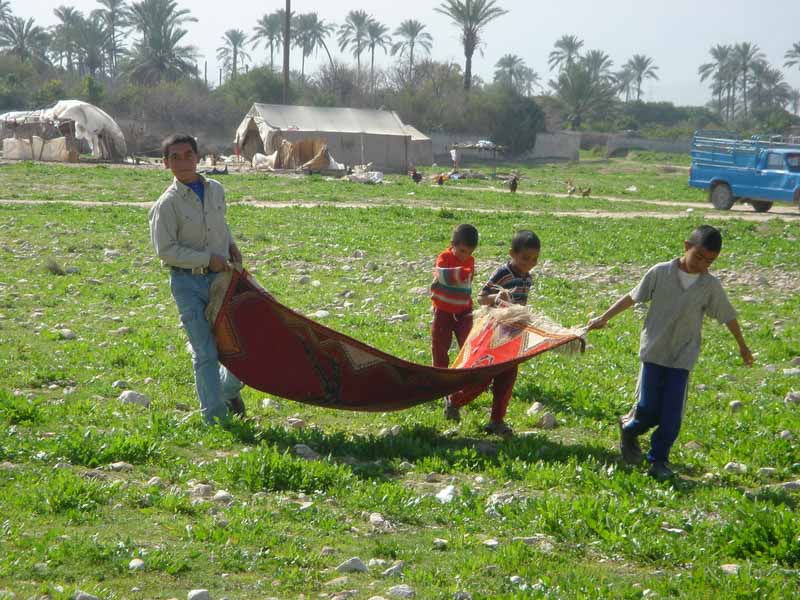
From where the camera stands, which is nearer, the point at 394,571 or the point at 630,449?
the point at 394,571

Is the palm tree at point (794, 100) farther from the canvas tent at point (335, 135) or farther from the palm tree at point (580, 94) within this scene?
the canvas tent at point (335, 135)

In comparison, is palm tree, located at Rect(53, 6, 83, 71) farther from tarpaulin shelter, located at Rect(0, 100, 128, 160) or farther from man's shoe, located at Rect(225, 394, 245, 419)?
man's shoe, located at Rect(225, 394, 245, 419)

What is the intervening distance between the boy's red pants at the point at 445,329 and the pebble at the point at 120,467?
258 centimetres

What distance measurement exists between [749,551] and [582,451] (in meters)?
1.91

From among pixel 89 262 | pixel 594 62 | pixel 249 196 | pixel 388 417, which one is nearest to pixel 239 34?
pixel 594 62

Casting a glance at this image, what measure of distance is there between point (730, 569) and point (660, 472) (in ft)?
4.95

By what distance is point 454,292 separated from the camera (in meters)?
7.54

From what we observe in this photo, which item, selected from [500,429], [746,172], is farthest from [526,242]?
[746,172]

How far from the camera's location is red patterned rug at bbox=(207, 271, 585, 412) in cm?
677

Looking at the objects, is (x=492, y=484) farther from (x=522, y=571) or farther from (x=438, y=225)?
(x=438, y=225)

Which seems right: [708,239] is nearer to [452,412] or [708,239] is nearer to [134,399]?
[452,412]

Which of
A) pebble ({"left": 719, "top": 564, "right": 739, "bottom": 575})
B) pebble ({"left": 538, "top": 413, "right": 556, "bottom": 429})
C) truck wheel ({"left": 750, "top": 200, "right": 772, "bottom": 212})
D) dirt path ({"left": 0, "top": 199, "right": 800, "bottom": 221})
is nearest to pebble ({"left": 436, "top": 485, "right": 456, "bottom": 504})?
pebble ({"left": 719, "top": 564, "right": 739, "bottom": 575})

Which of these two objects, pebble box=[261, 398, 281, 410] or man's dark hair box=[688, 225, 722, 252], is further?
pebble box=[261, 398, 281, 410]

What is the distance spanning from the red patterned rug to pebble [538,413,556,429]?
2.63ft
